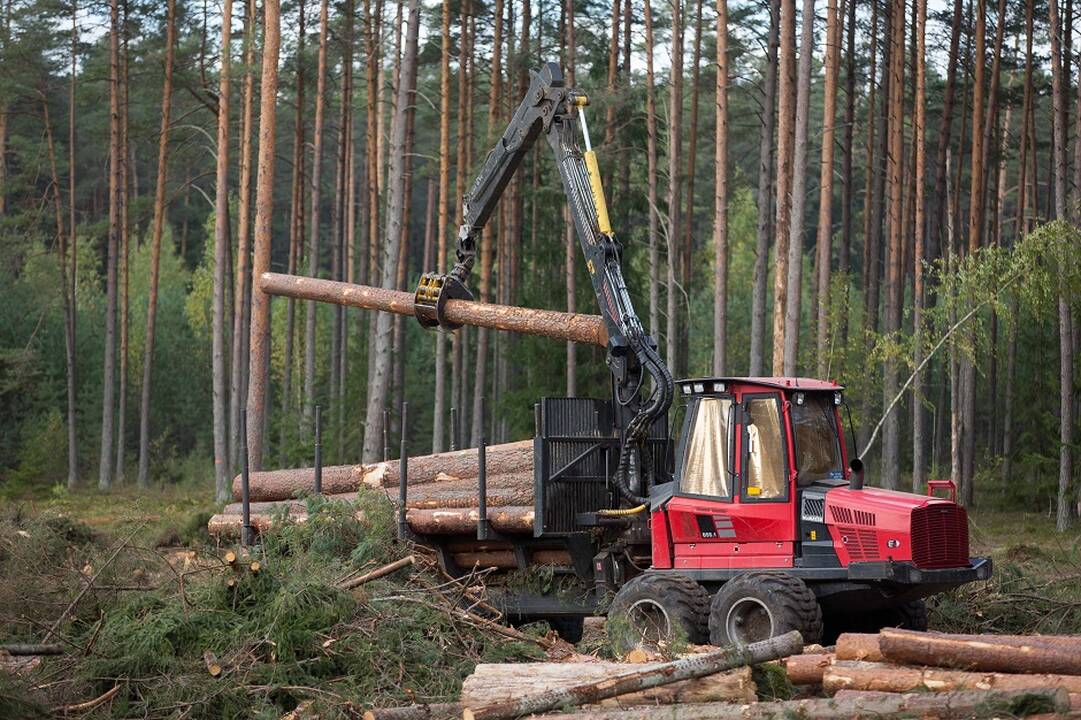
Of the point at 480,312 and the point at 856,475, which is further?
the point at 480,312

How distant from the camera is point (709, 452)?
12.1 meters

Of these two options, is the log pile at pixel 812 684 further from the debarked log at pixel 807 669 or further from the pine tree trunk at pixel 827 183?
the pine tree trunk at pixel 827 183

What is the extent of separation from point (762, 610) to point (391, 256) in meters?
13.5

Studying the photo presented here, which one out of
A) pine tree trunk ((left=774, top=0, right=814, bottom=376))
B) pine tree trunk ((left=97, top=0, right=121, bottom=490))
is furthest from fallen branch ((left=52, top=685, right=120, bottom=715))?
pine tree trunk ((left=97, top=0, right=121, bottom=490))

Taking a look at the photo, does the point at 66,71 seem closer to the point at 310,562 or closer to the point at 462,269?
the point at 462,269

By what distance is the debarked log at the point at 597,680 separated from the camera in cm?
924

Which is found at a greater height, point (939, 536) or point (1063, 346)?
point (1063, 346)

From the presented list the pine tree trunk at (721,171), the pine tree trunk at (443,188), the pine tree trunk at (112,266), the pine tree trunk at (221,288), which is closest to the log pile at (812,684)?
the pine tree trunk at (721,171)

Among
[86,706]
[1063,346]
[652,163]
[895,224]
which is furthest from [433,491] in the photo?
[895,224]

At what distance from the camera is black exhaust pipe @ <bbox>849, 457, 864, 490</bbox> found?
37.2 feet

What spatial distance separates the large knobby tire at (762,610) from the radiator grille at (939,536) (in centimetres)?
95

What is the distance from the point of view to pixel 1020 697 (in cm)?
816

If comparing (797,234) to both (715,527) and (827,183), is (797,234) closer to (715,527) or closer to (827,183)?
(827,183)

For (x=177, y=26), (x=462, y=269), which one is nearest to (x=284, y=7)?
(x=177, y=26)
